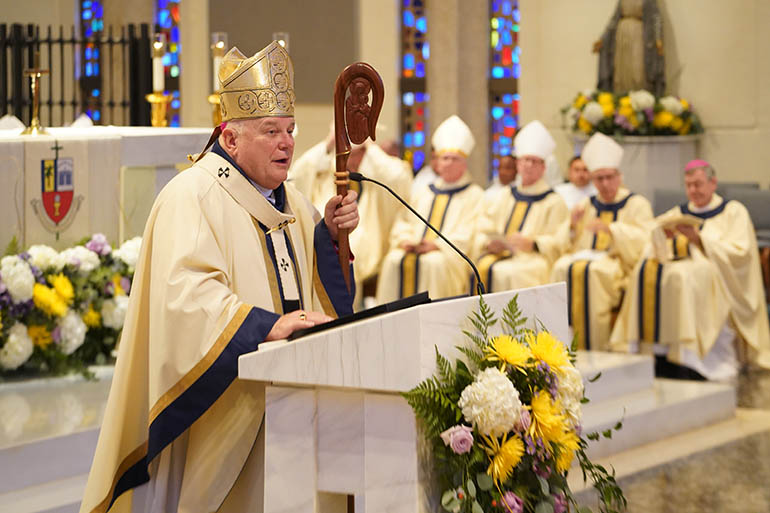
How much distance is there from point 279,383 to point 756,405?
5598 mm

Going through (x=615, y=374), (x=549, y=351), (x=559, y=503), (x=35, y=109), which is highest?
(x=35, y=109)

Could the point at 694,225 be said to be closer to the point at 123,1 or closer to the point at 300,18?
the point at 300,18

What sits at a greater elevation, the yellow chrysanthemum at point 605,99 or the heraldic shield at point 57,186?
the yellow chrysanthemum at point 605,99

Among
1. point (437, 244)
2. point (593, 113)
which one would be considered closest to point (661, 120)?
point (593, 113)

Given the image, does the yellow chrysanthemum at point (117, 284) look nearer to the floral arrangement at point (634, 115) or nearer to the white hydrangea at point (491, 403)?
the white hydrangea at point (491, 403)

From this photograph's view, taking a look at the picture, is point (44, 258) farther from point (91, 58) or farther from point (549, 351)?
point (91, 58)

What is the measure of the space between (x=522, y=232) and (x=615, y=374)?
106 inches

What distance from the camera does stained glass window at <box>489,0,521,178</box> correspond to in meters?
15.5

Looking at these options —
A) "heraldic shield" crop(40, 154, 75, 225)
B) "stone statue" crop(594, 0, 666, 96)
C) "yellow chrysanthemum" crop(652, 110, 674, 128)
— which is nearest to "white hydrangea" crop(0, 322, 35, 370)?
"heraldic shield" crop(40, 154, 75, 225)

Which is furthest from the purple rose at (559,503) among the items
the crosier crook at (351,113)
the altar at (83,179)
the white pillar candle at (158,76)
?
the white pillar candle at (158,76)

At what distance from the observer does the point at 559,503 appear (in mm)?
2715

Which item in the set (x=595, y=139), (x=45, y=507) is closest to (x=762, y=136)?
(x=595, y=139)

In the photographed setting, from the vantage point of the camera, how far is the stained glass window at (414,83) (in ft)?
50.1

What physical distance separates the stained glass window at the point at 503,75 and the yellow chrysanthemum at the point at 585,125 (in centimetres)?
246
